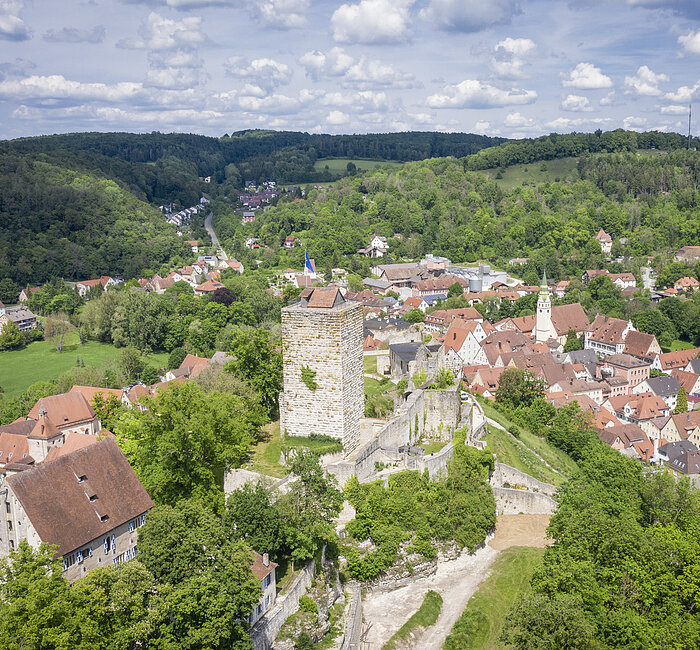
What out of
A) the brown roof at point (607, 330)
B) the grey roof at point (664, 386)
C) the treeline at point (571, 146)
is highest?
the treeline at point (571, 146)

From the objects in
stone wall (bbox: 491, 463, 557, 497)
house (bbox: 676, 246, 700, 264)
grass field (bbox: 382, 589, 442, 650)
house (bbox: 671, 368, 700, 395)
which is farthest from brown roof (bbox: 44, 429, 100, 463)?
house (bbox: 676, 246, 700, 264)

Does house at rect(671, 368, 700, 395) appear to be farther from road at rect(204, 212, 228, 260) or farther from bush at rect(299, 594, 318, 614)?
road at rect(204, 212, 228, 260)

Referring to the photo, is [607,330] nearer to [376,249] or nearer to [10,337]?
[376,249]

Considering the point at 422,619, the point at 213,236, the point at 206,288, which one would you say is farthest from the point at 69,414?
the point at 213,236

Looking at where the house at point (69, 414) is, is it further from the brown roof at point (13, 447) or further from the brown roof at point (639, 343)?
the brown roof at point (639, 343)

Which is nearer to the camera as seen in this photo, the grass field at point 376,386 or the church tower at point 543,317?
the grass field at point 376,386

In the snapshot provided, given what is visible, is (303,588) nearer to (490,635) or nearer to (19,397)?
(490,635)

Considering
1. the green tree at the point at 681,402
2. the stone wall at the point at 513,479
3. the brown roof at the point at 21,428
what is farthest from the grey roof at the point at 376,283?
the stone wall at the point at 513,479
